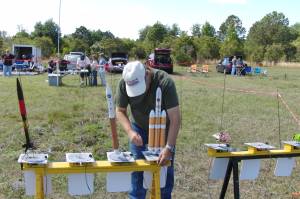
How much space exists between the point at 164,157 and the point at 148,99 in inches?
21.8

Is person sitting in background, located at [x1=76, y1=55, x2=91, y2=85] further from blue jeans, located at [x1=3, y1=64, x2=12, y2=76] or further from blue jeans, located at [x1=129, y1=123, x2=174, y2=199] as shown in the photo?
blue jeans, located at [x1=129, y1=123, x2=174, y2=199]

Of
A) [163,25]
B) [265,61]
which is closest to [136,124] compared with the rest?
[265,61]

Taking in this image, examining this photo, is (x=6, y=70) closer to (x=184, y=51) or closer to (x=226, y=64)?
(x=226, y=64)

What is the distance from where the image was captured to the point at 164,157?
3.54 metres

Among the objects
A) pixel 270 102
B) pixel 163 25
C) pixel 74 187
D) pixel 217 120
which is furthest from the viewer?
pixel 163 25

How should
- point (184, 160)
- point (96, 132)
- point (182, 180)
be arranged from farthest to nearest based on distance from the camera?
point (96, 132)
point (184, 160)
point (182, 180)

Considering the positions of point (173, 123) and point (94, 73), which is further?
point (94, 73)

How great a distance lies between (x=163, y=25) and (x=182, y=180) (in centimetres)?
7183

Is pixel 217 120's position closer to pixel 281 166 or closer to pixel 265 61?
pixel 281 166

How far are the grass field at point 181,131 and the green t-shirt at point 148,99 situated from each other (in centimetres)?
153

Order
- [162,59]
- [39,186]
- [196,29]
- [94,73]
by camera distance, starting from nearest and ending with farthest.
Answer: [39,186] < [94,73] < [162,59] < [196,29]

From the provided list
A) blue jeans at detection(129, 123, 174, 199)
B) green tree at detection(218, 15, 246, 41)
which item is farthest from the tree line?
blue jeans at detection(129, 123, 174, 199)

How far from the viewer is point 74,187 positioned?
11.6 feet

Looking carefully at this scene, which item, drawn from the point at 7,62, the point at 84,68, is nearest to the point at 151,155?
the point at 84,68
